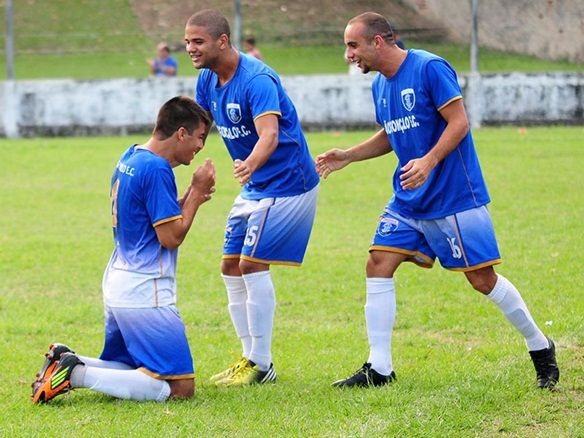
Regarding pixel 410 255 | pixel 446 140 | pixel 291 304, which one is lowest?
pixel 291 304

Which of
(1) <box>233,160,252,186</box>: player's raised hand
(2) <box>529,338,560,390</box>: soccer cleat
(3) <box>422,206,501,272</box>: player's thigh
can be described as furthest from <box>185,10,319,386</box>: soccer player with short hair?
(2) <box>529,338,560,390</box>: soccer cleat

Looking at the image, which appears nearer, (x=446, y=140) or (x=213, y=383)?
(x=446, y=140)

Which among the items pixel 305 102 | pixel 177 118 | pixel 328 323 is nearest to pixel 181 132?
pixel 177 118

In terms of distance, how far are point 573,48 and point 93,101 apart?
861 centimetres

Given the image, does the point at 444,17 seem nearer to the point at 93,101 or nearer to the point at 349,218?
the point at 93,101

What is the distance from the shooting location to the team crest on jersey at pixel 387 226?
6.65 m

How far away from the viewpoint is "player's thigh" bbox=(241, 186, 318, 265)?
22.9 ft

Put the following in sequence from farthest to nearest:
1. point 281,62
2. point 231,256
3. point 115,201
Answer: point 281,62
point 231,256
point 115,201

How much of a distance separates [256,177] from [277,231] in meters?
0.35

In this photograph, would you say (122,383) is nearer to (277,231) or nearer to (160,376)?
(160,376)

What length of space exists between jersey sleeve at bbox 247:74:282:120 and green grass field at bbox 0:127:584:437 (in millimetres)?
1518

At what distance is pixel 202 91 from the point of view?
7273 mm

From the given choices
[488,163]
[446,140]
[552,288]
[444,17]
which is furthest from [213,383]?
[444,17]

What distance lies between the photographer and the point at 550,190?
1434 cm
